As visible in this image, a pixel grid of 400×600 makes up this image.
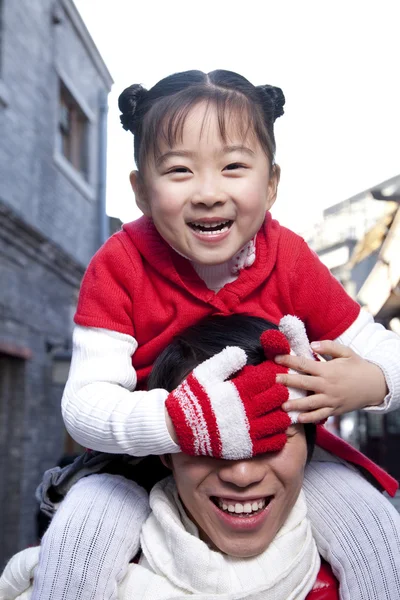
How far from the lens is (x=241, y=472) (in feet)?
5.19

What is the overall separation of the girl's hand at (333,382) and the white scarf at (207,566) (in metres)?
0.26

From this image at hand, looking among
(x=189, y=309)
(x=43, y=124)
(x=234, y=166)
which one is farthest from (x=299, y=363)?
(x=43, y=124)

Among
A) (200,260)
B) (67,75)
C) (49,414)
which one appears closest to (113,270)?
(200,260)

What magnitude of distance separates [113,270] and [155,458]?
0.48m

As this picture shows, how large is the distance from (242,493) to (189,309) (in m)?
0.46

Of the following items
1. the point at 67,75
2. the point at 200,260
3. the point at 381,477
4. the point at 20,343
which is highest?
the point at 67,75

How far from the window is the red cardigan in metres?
8.15

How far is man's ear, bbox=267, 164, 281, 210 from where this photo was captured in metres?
1.90

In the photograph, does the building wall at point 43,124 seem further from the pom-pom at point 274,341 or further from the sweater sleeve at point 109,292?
the pom-pom at point 274,341

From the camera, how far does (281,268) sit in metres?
1.87

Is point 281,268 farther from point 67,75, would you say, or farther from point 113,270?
point 67,75

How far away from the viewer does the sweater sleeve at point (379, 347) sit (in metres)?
1.79

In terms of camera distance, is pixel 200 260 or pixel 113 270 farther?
pixel 113 270

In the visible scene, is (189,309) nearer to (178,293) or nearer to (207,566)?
(178,293)
